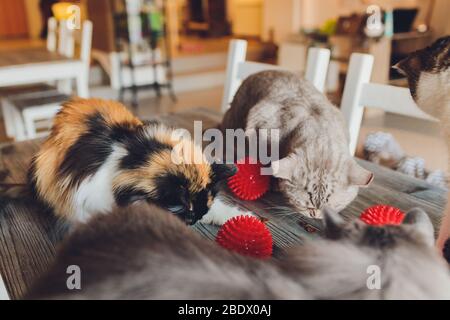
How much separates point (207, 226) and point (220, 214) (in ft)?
0.12

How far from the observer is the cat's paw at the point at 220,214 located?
0.79 m

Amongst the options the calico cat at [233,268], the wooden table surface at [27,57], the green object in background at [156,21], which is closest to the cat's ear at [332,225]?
the calico cat at [233,268]

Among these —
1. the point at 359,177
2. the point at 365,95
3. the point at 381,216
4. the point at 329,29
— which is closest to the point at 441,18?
the point at 329,29

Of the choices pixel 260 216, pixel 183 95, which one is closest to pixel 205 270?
pixel 260 216

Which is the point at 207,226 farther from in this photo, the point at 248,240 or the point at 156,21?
the point at 156,21

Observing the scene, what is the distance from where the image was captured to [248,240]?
61 cm

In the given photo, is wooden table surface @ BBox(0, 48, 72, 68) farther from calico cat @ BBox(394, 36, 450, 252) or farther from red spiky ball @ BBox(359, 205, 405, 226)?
red spiky ball @ BBox(359, 205, 405, 226)

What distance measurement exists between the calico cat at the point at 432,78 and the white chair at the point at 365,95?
20cm

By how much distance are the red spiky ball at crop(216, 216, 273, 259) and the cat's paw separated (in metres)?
0.16

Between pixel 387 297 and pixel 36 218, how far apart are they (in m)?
0.72

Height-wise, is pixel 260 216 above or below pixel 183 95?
above

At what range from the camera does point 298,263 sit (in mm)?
423

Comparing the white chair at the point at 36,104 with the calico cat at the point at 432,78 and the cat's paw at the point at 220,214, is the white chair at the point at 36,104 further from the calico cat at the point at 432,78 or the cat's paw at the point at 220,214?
the calico cat at the point at 432,78
